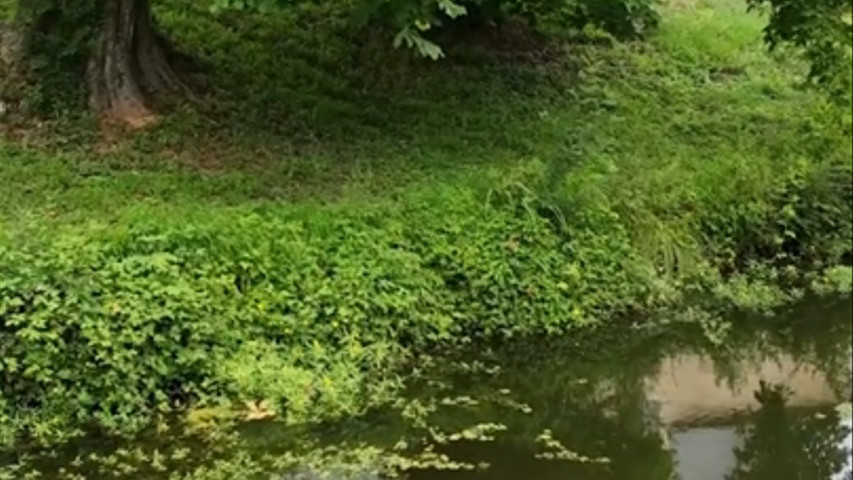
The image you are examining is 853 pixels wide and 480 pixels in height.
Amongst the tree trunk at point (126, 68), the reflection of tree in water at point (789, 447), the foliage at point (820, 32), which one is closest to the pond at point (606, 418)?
the reflection of tree in water at point (789, 447)

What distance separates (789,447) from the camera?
616 centimetres

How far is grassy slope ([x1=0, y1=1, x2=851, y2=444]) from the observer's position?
6.34 metres

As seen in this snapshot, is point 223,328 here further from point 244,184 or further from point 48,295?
point 244,184

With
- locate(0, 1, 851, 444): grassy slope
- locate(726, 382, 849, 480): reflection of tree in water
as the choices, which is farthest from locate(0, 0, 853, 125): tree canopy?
locate(726, 382, 849, 480): reflection of tree in water

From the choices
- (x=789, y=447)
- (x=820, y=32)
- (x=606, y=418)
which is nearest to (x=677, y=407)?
(x=606, y=418)

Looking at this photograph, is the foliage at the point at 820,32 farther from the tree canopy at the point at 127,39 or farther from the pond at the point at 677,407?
the pond at the point at 677,407

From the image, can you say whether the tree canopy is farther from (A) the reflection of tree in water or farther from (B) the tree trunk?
(A) the reflection of tree in water

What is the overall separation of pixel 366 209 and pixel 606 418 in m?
1.90

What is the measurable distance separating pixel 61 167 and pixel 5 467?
2.71 meters

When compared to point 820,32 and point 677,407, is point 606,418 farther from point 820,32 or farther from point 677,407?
point 820,32

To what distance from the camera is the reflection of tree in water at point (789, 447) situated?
5.88m

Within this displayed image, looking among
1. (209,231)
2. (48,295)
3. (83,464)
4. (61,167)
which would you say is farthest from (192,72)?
(83,464)

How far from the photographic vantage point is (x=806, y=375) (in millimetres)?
7008

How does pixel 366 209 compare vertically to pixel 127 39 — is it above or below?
below
